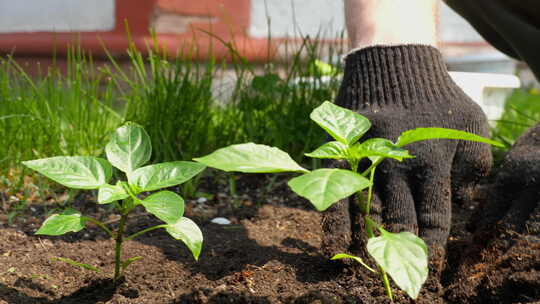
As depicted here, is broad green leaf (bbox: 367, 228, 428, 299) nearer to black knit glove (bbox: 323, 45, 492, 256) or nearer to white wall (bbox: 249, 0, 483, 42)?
black knit glove (bbox: 323, 45, 492, 256)

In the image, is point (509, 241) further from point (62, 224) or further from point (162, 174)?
point (62, 224)

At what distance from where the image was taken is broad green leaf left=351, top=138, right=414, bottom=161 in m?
0.83

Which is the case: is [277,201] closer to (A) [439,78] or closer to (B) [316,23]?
(A) [439,78]

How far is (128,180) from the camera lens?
94cm

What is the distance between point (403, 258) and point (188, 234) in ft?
1.20

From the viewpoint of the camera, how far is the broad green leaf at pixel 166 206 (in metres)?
0.85

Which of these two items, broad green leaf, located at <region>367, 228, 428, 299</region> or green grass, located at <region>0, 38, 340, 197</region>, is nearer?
broad green leaf, located at <region>367, 228, 428, 299</region>

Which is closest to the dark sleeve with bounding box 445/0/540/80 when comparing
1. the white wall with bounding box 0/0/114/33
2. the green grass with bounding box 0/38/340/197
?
the green grass with bounding box 0/38/340/197

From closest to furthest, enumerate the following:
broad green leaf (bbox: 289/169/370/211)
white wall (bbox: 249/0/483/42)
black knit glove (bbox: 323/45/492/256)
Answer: broad green leaf (bbox: 289/169/370/211) → black knit glove (bbox: 323/45/492/256) → white wall (bbox: 249/0/483/42)

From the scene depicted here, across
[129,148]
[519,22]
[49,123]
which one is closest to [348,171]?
[129,148]

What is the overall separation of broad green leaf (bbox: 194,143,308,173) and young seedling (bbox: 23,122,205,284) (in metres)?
0.14

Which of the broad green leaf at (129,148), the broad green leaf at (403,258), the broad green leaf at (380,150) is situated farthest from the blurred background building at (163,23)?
the broad green leaf at (403,258)

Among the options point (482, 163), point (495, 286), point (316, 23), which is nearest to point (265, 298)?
point (495, 286)

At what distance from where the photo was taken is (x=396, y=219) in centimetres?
118
